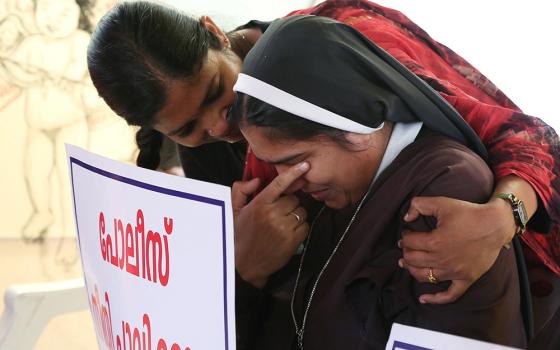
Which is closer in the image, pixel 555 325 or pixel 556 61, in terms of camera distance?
pixel 555 325

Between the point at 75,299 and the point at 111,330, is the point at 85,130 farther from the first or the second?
the point at 111,330

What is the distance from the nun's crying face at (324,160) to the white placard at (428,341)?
1.18ft

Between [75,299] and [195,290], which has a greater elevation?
[195,290]

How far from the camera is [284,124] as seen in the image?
32.9 inches

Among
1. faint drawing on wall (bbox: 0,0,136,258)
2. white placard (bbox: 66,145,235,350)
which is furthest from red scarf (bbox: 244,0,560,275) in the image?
faint drawing on wall (bbox: 0,0,136,258)

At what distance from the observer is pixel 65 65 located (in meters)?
2.24

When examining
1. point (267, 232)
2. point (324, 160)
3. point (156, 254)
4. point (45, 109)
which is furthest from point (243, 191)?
point (45, 109)

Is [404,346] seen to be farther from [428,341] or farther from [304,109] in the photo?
[304,109]

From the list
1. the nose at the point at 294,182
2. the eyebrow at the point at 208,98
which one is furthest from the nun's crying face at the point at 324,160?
the eyebrow at the point at 208,98

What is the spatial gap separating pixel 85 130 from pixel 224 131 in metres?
1.31

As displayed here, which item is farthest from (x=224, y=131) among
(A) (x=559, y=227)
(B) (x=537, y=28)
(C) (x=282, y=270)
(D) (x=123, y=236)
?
(B) (x=537, y=28)

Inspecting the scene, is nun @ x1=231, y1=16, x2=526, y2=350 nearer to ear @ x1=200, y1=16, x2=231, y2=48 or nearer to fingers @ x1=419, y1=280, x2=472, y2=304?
fingers @ x1=419, y1=280, x2=472, y2=304

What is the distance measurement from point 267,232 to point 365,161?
0.19 meters

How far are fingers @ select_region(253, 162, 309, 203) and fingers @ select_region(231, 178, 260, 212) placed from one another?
8cm
